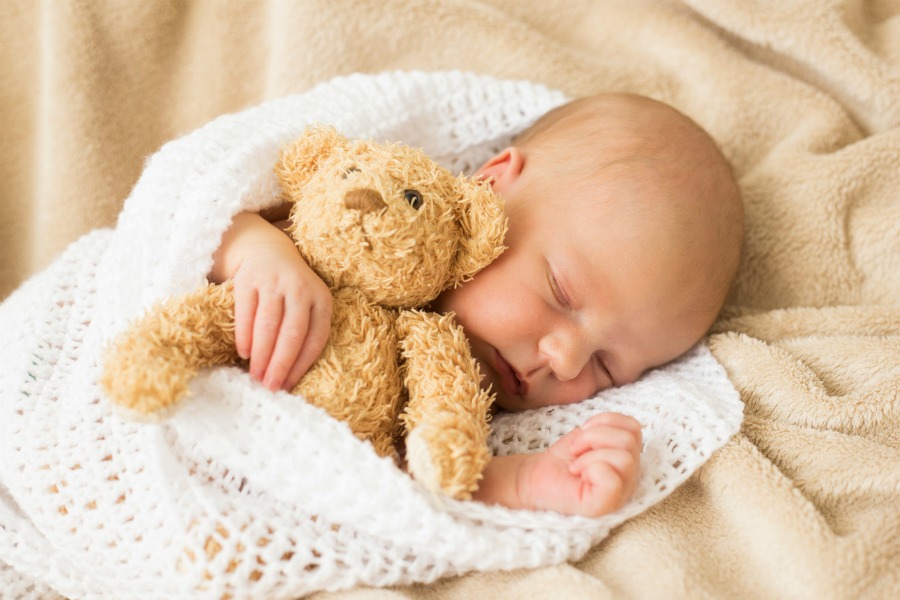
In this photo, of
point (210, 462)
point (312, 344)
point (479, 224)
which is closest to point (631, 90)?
point (479, 224)

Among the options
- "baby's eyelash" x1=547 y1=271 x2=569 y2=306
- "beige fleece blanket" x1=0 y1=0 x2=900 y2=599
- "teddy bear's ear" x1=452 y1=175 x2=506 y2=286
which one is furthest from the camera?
"beige fleece blanket" x1=0 y1=0 x2=900 y2=599

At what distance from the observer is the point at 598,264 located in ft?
3.87

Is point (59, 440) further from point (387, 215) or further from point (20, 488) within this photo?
point (387, 215)

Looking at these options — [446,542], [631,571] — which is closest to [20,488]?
[446,542]

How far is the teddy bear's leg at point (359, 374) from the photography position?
982 mm

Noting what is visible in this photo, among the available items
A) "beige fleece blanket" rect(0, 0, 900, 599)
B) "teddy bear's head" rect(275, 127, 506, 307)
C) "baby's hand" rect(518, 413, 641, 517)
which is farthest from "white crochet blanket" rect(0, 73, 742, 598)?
"beige fleece blanket" rect(0, 0, 900, 599)

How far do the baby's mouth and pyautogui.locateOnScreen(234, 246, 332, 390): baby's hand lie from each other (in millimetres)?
299

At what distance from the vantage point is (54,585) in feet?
3.37

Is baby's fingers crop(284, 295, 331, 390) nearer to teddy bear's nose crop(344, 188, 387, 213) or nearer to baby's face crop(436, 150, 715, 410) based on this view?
teddy bear's nose crop(344, 188, 387, 213)

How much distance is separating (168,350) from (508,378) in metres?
0.52

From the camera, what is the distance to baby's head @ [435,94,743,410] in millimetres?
1159

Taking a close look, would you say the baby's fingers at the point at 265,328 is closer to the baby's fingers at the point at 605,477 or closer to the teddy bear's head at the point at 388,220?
the teddy bear's head at the point at 388,220

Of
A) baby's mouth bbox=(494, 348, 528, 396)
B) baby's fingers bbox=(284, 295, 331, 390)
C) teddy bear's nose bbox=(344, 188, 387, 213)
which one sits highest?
teddy bear's nose bbox=(344, 188, 387, 213)

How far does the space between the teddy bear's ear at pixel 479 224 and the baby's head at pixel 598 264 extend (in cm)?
8
